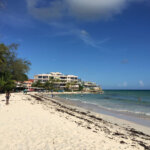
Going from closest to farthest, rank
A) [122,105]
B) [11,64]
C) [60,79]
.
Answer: [122,105] → [11,64] → [60,79]

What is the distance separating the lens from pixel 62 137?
256 inches

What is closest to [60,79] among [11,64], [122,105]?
[11,64]

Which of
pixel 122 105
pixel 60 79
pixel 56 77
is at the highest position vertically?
pixel 56 77

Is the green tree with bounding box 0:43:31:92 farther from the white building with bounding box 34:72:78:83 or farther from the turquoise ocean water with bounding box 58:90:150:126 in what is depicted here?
the white building with bounding box 34:72:78:83

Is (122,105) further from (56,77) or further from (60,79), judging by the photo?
(56,77)

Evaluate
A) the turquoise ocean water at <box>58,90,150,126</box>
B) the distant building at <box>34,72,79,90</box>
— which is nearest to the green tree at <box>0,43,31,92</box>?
the turquoise ocean water at <box>58,90,150,126</box>

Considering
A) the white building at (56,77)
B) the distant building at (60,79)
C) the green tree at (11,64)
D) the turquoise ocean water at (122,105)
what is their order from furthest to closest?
1. the white building at (56,77)
2. the distant building at (60,79)
3. the green tree at (11,64)
4. the turquoise ocean water at (122,105)

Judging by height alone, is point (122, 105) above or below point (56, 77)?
below

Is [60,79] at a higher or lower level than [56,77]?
lower

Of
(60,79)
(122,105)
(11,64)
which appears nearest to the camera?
(122,105)

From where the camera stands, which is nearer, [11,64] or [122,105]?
[122,105]

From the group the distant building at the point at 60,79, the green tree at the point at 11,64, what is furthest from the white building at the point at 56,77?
the green tree at the point at 11,64

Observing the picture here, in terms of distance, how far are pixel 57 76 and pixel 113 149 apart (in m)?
114

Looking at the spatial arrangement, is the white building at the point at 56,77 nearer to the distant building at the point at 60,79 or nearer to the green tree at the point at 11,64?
the distant building at the point at 60,79
